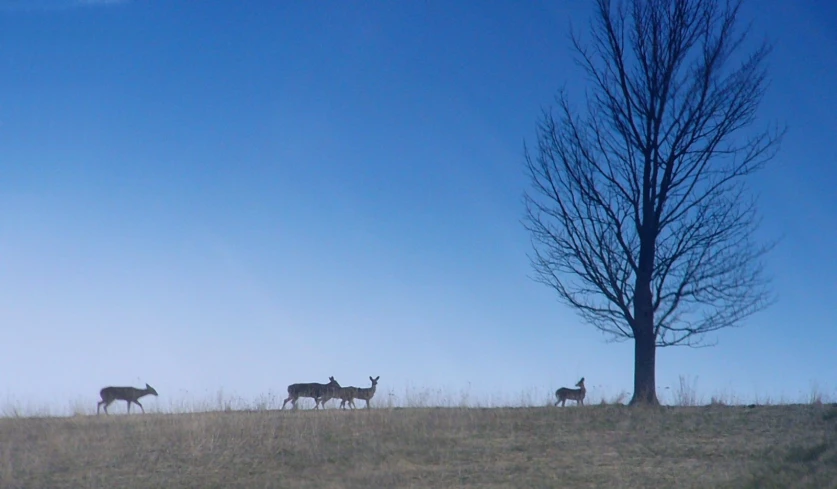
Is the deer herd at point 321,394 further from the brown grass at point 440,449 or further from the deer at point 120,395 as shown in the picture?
the brown grass at point 440,449

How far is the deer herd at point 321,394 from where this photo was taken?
2406 cm

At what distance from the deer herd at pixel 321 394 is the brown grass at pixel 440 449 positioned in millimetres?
3840

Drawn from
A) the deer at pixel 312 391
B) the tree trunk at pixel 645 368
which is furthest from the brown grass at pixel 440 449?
the deer at pixel 312 391

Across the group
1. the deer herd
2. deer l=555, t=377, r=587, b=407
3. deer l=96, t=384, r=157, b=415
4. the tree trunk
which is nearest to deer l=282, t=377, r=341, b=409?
the deer herd

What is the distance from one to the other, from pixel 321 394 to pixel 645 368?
9046mm

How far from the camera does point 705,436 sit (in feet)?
55.9

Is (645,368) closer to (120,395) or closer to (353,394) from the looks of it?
(353,394)

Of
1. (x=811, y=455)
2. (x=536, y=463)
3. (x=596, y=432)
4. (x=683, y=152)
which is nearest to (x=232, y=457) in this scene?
(x=536, y=463)

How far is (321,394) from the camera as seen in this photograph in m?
25.6

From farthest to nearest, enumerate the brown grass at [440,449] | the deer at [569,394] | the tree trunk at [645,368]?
the deer at [569,394]
the tree trunk at [645,368]
the brown grass at [440,449]

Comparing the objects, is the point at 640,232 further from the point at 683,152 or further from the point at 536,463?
the point at 536,463

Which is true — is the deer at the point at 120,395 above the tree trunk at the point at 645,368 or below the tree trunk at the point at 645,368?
below

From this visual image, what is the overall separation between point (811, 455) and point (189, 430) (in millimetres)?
11430

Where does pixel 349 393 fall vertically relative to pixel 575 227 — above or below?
below
